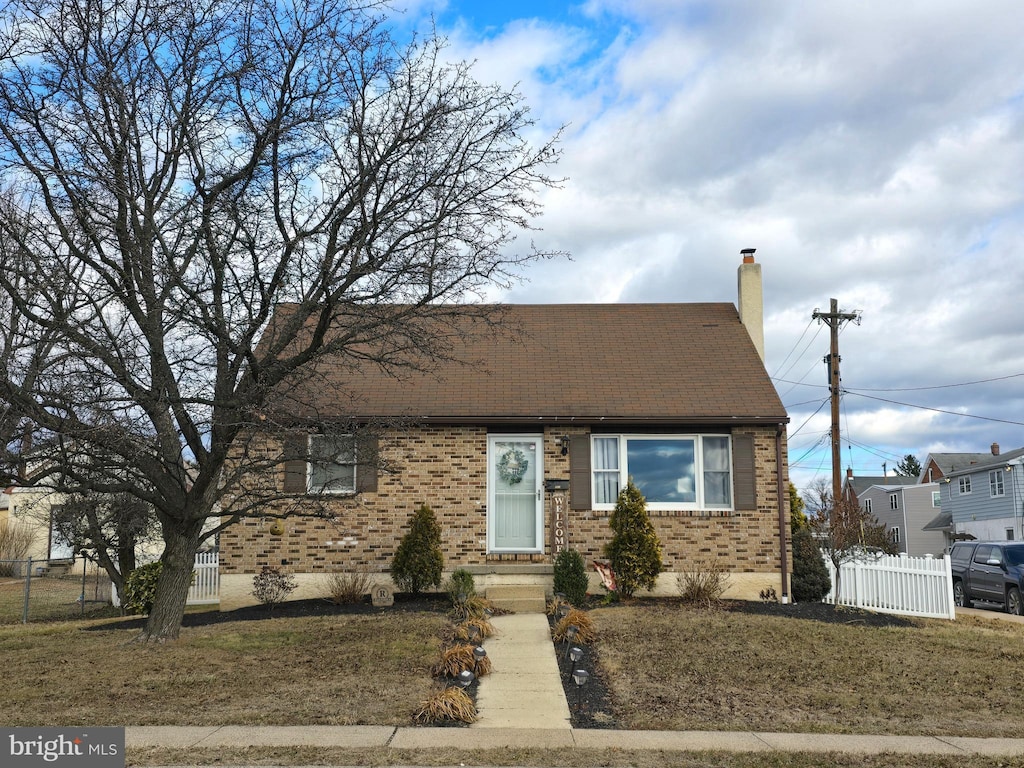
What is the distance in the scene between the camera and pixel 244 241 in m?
10.5

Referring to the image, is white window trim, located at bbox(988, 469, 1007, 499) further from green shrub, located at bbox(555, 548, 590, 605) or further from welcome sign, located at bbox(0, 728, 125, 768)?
welcome sign, located at bbox(0, 728, 125, 768)

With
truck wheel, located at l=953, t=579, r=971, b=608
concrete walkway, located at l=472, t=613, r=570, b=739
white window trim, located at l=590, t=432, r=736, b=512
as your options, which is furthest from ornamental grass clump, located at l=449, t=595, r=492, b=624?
truck wheel, located at l=953, t=579, r=971, b=608

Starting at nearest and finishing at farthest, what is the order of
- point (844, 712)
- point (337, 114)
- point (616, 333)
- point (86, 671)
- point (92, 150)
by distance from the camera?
1. point (844, 712)
2. point (86, 671)
3. point (92, 150)
4. point (337, 114)
5. point (616, 333)

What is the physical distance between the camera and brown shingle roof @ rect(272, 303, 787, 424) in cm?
1497

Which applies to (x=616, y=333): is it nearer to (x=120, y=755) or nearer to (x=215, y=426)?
(x=215, y=426)

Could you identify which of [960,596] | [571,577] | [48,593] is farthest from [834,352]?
[48,593]

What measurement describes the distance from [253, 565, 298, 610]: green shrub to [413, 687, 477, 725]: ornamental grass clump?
7.13m

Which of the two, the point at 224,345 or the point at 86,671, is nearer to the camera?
the point at 86,671

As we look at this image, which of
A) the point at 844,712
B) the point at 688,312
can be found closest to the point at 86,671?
the point at 844,712

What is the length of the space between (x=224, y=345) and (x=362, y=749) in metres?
5.30

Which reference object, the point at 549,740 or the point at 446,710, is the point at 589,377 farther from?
the point at 549,740

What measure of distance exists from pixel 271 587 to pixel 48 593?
Result: 13033 mm

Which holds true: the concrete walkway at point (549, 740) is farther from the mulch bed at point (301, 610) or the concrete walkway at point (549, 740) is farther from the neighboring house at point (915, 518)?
the neighboring house at point (915, 518)

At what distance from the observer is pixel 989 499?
3731 centimetres
